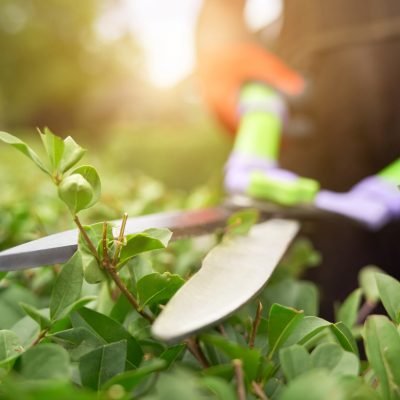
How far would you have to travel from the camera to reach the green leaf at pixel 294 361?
16.3 inches

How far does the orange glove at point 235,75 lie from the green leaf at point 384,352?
43.4 inches

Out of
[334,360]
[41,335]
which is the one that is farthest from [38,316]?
[334,360]

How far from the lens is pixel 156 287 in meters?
0.50

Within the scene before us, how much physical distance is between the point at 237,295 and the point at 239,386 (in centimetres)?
13

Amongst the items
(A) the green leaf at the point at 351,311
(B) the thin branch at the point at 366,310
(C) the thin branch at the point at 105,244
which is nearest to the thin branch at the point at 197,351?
(C) the thin branch at the point at 105,244

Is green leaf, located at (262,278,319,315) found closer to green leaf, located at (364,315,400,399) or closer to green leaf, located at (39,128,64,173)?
green leaf, located at (364,315,400,399)

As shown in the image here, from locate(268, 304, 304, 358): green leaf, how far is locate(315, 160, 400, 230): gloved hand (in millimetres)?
641

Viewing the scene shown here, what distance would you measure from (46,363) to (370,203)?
35.4 inches

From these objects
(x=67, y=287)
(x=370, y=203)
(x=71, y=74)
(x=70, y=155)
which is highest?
(x=71, y=74)

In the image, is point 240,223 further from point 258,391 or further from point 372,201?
point 372,201

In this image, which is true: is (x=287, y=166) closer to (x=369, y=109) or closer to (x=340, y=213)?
(x=369, y=109)

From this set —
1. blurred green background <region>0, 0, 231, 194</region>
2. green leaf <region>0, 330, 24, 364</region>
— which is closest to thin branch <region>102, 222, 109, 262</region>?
green leaf <region>0, 330, 24, 364</region>

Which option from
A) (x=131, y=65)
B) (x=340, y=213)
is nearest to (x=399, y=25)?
(x=340, y=213)

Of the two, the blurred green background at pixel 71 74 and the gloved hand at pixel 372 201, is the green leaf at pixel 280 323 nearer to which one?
the gloved hand at pixel 372 201
